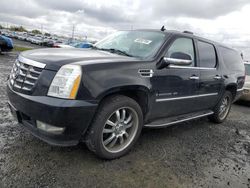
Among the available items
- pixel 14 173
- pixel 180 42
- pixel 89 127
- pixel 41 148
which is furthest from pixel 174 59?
pixel 14 173

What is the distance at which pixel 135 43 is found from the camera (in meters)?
3.74

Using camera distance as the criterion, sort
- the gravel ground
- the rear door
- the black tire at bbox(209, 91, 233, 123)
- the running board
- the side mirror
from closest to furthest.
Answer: the gravel ground
the side mirror
the running board
the rear door
the black tire at bbox(209, 91, 233, 123)

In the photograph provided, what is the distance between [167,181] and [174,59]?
1.67 meters

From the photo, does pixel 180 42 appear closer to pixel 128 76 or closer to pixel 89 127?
pixel 128 76

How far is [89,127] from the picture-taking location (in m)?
2.69

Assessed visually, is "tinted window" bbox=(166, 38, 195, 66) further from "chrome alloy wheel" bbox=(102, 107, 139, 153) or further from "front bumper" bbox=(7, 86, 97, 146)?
"front bumper" bbox=(7, 86, 97, 146)

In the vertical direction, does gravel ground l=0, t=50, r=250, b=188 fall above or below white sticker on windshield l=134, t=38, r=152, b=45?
below

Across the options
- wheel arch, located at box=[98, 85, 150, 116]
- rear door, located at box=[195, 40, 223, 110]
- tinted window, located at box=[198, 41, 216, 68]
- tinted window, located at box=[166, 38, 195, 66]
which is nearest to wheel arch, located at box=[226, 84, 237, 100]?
rear door, located at box=[195, 40, 223, 110]

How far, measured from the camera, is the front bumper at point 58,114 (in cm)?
240

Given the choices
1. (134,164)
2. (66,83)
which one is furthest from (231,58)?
(66,83)

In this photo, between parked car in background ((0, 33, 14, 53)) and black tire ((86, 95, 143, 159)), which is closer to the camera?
black tire ((86, 95, 143, 159))

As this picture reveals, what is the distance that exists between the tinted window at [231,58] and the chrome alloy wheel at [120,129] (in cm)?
308

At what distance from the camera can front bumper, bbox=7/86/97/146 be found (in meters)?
2.40

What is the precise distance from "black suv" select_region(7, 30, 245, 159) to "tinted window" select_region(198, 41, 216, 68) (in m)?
0.02
